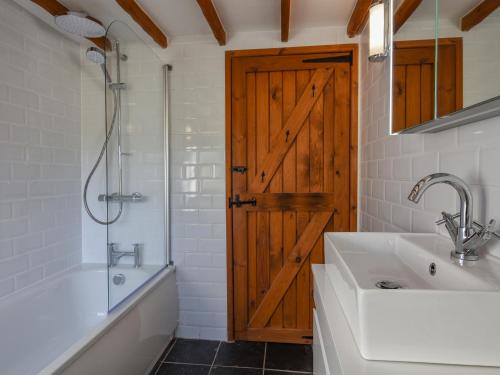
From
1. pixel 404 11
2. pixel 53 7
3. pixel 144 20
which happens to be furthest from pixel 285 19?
pixel 53 7

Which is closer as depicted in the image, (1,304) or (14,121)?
(1,304)

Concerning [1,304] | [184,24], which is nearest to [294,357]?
[1,304]

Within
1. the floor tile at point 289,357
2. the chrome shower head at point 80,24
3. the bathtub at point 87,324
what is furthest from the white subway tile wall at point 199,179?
the chrome shower head at point 80,24

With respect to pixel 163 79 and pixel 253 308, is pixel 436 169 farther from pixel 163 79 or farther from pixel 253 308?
pixel 163 79

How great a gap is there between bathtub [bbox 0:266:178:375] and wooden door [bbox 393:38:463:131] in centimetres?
168

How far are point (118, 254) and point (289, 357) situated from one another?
54.8 inches

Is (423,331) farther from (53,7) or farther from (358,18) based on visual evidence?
(53,7)

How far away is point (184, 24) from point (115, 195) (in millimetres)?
1302

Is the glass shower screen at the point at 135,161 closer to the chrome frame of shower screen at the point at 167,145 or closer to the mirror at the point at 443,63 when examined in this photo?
the chrome frame of shower screen at the point at 167,145

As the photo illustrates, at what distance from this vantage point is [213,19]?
183cm

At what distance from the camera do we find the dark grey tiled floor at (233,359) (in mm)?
1897

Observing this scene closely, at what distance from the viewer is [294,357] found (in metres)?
2.04

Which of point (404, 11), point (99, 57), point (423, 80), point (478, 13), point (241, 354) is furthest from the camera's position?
point (241, 354)

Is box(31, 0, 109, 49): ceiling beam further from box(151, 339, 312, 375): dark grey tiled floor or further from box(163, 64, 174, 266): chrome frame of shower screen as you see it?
box(151, 339, 312, 375): dark grey tiled floor
